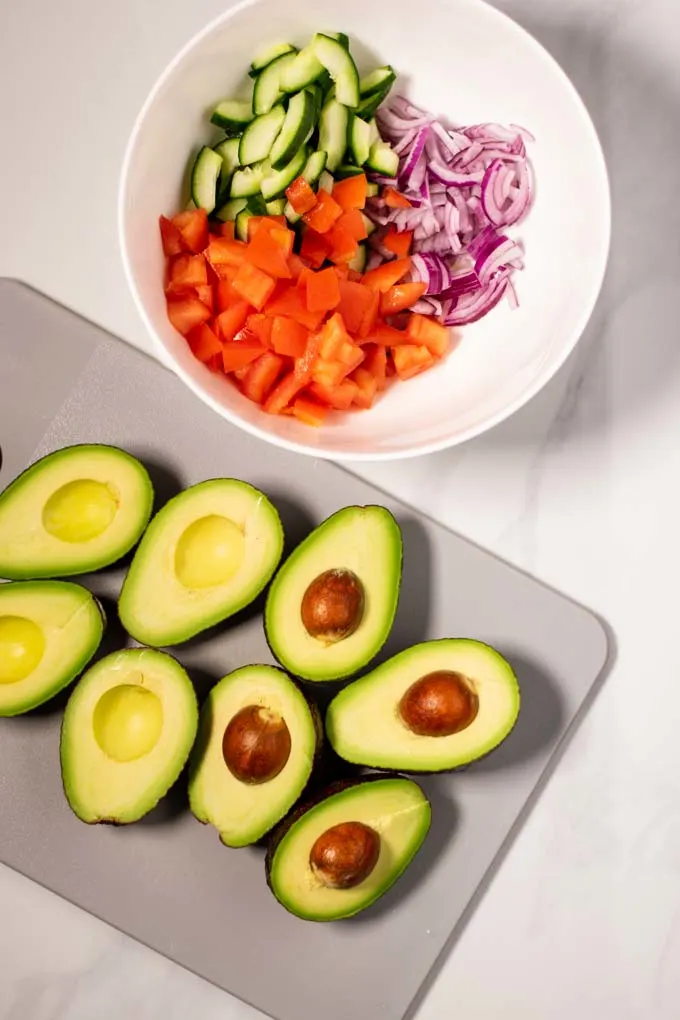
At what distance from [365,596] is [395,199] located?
0.38 m

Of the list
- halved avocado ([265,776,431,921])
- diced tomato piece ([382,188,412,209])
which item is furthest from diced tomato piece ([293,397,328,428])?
halved avocado ([265,776,431,921])

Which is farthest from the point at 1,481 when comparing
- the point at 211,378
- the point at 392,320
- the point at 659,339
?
the point at 659,339

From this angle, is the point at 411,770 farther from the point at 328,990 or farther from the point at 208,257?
the point at 208,257

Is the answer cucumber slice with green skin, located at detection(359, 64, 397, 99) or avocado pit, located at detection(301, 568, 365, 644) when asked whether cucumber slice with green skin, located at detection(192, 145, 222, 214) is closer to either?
cucumber slice with green skin, located at detection(359, 64, 397, 99)

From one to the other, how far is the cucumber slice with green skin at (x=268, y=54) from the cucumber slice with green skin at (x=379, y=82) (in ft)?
0.24

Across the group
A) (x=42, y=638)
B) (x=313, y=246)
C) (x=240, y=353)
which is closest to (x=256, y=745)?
(x=42, y=638)

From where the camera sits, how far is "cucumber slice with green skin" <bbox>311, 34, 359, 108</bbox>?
3.00 ft

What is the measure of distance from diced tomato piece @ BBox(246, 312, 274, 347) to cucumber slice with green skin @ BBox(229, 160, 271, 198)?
0.38 ft

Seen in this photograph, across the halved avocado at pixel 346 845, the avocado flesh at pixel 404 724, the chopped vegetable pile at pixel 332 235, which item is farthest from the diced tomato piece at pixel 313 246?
the halved avocado at pixel 346 845

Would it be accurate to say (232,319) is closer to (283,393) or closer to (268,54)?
(283,393)

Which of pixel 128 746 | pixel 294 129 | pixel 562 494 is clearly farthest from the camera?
pixel 562 494

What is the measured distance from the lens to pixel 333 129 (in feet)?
3.07

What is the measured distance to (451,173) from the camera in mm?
986

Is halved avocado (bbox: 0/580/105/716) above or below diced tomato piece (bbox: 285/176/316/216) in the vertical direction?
below
